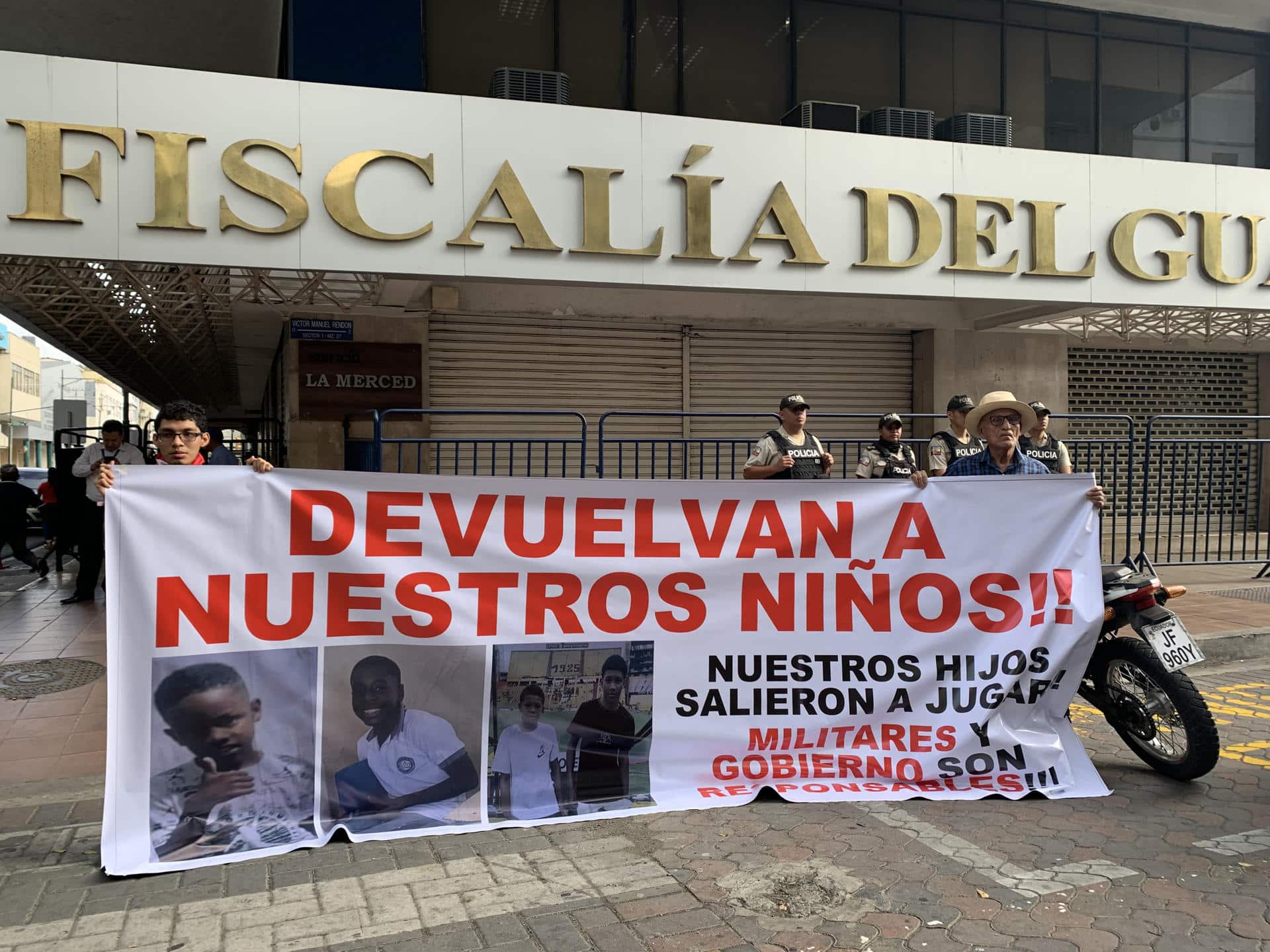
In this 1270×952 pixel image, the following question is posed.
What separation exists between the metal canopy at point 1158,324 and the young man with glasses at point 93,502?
11553mm

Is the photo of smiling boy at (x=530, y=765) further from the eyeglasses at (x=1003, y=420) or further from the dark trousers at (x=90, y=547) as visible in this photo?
the dark trousers at (x=90, y=547)

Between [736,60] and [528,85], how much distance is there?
10.4 feet

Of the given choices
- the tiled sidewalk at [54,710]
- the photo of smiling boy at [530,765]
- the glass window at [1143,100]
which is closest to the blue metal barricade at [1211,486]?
the glass window at [1143,100]

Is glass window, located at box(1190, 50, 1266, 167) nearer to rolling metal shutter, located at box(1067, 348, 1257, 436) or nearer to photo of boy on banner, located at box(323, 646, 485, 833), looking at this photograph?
rolling metal shutter, located at box(1067, 348, 1257, 436)

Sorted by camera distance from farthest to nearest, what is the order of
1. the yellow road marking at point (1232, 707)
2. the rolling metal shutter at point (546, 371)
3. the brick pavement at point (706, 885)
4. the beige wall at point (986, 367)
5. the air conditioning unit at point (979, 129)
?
1. the beige wall at point (986, 367)
2. the air conditioning unit at point (979, 129)
3. the rolling metal shutter at point (546, 371)
4. the yellow road marking at point (1232, 707)
5. the brick pavement at point (706, 885)

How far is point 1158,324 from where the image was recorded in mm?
14891

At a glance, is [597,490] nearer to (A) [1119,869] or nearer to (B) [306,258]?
(A) [1119,869]

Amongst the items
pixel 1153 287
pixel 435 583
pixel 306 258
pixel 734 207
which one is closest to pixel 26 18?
pixel 306 258

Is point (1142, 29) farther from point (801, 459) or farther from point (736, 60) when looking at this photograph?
point (801, 459)

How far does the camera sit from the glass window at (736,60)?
13.0 m

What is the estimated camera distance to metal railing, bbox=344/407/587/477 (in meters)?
8.66

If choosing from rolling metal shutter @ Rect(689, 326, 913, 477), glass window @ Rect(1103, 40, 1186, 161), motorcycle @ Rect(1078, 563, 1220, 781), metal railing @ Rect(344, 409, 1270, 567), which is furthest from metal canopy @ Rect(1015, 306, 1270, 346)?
motorcycle @ Rect(1078, 563, 1220, 781)

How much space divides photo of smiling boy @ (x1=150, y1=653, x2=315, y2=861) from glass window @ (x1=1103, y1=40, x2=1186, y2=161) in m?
15.2

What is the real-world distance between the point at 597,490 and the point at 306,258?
6.50m
